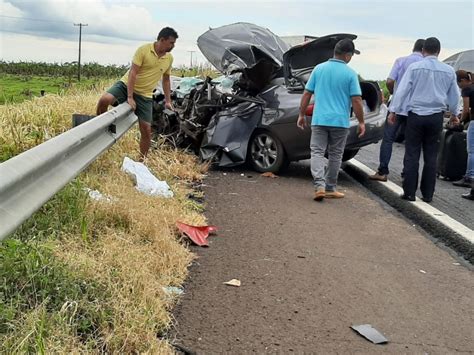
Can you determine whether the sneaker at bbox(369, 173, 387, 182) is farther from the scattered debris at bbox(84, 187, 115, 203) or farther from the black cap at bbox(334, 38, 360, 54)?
the scattered debris at bbox(84, 187, 115, 203)

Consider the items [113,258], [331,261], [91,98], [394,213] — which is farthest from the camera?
[91,98]

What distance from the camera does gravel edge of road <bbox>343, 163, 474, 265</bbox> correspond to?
17.6 ft

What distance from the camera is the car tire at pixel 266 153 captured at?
8445mm

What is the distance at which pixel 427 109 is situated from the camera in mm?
7223

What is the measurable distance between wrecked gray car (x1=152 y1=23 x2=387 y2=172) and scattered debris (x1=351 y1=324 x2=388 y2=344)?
4.92m

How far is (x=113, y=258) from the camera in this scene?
3680 mm

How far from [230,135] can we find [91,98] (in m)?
2.59

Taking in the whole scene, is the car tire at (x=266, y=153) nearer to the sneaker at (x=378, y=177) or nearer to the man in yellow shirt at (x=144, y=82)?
the sneaker at (x=378, y=177)

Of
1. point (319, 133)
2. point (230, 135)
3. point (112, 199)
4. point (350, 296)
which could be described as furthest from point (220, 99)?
point (350, 296)

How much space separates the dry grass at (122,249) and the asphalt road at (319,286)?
20cm

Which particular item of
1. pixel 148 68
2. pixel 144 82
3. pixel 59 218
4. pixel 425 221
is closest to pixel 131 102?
pixel 144 82

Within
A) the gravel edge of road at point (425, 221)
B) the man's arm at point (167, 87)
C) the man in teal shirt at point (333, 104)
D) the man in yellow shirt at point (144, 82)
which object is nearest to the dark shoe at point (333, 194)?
the man in teal shirt at point (333, 104)

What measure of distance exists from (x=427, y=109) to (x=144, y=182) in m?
3.60

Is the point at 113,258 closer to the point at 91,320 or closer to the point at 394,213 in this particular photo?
the point at 91,320
